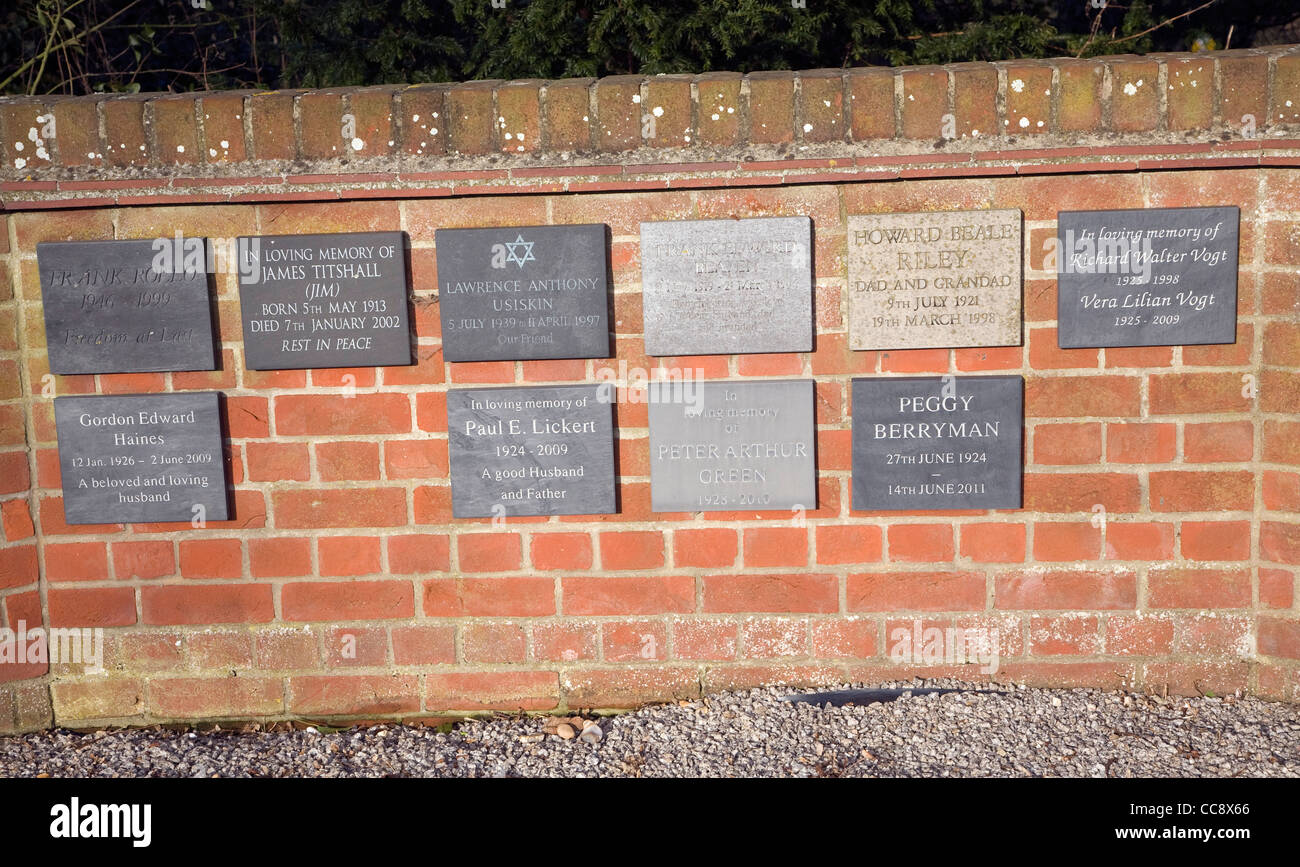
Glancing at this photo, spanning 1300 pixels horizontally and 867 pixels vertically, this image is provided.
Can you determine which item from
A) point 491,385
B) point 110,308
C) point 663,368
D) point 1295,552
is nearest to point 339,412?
point 491,385

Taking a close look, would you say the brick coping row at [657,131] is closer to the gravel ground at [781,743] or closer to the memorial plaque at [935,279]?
the memorial plaque at [935,279]

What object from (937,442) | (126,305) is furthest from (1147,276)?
(126,305)

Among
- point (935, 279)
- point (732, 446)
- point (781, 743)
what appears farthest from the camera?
point (732, 446)

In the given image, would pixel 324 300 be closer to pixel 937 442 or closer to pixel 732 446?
pixel 732 446

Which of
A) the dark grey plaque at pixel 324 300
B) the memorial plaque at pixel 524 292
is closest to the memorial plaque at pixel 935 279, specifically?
the memorial plaque at pixel 524 292

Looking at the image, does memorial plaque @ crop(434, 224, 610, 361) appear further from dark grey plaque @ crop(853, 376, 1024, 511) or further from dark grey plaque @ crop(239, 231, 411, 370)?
dark grey plaque @ crop(853, 376, 1024, 511)

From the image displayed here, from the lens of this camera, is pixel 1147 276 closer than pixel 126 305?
Yes

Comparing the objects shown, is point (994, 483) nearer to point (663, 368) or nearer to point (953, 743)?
point (953, 743)

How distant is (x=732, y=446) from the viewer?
3621mm

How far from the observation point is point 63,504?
371 cm

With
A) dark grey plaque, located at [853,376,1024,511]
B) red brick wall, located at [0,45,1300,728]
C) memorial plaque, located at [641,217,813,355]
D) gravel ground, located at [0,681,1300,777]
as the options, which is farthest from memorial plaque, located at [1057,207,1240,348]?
gravel ground, located at [0,681,1300,777]

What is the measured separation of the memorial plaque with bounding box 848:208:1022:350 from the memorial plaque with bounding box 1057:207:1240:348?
0.57 feet

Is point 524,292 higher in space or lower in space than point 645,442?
higher

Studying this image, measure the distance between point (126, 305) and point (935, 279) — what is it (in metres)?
2.53
